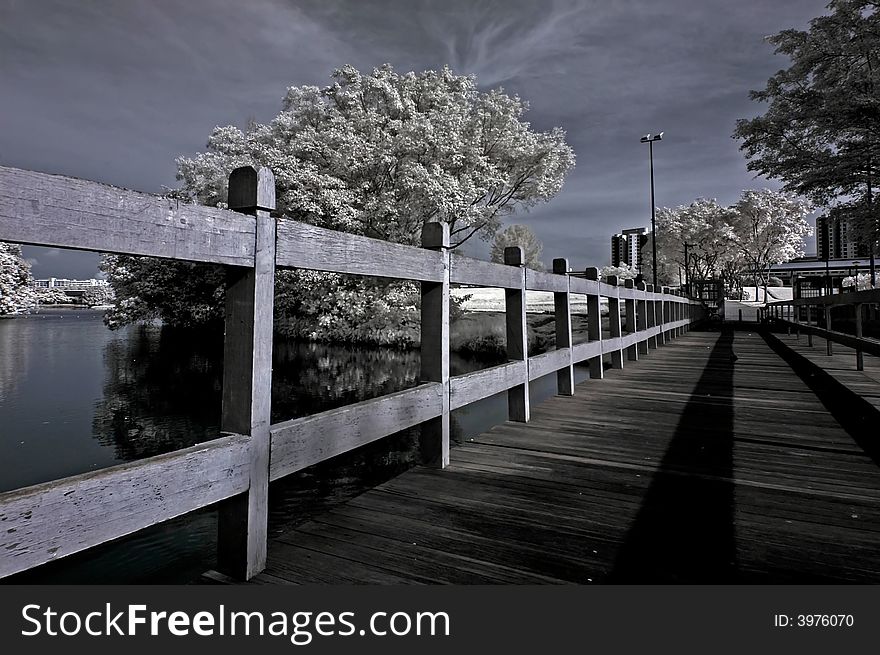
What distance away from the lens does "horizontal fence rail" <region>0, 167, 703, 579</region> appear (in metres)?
1.33

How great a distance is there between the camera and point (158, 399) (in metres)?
12.3

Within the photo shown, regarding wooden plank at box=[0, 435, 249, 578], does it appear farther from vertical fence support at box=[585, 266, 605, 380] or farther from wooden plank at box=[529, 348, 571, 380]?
vertical fence support at box=[585, 266, 605, 380]

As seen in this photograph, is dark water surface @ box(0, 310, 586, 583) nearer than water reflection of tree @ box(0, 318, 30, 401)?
Yes

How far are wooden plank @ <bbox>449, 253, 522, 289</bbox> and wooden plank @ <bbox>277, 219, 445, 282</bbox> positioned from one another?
34 cm

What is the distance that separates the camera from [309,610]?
5.47 feet

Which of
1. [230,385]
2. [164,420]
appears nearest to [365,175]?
[164,420]

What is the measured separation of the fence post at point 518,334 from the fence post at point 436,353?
118 centimetres

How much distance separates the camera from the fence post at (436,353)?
10.3 ft

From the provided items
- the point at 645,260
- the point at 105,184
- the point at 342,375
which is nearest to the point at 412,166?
the point at 342,375

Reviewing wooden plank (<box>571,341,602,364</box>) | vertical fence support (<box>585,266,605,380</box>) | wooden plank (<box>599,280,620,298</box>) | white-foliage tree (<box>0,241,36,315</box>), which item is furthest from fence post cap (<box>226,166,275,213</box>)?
white-foliage tree (<box>0,241,36,315</box>)

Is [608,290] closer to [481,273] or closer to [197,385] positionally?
[481,273]

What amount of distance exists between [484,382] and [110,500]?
2586 millimetres

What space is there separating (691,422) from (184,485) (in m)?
3.98

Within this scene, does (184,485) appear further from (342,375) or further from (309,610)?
(342,375)
